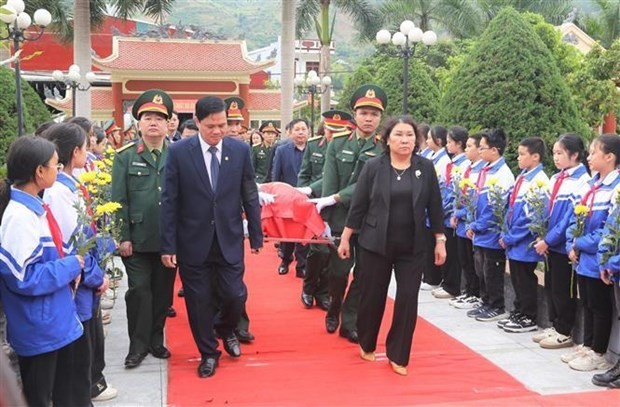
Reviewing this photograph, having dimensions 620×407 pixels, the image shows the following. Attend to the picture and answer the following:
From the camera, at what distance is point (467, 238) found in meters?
6.21

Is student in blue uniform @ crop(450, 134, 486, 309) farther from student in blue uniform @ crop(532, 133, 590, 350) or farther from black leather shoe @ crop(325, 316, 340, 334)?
black leather shoe @ crop(325, 316, 340, 334)

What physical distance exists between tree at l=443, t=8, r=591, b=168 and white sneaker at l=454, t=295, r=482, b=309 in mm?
2562

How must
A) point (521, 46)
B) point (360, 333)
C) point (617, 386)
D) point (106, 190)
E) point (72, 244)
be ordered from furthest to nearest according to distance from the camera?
point (521, 46) → point (106, 190) → point (360, 333) → point (617, 386) → point (72, 244)

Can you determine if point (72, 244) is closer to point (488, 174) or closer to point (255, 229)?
point (255, 229)

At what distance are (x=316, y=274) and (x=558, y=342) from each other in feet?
7.01

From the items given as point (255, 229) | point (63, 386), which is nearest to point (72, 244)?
point (63, 386)

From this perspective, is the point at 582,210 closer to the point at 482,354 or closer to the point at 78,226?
the point at 482,354

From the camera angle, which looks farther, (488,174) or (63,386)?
(488,174)

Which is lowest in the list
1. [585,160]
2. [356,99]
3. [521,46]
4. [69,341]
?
[69,341]

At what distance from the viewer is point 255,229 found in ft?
14.8

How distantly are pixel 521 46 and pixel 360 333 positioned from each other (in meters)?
4.95

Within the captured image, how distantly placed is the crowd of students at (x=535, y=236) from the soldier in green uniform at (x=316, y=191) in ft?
3.73

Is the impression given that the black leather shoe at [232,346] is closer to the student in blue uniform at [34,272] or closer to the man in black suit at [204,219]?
the man in black suit at [204,219]

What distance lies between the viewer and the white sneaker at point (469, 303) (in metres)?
6.05
